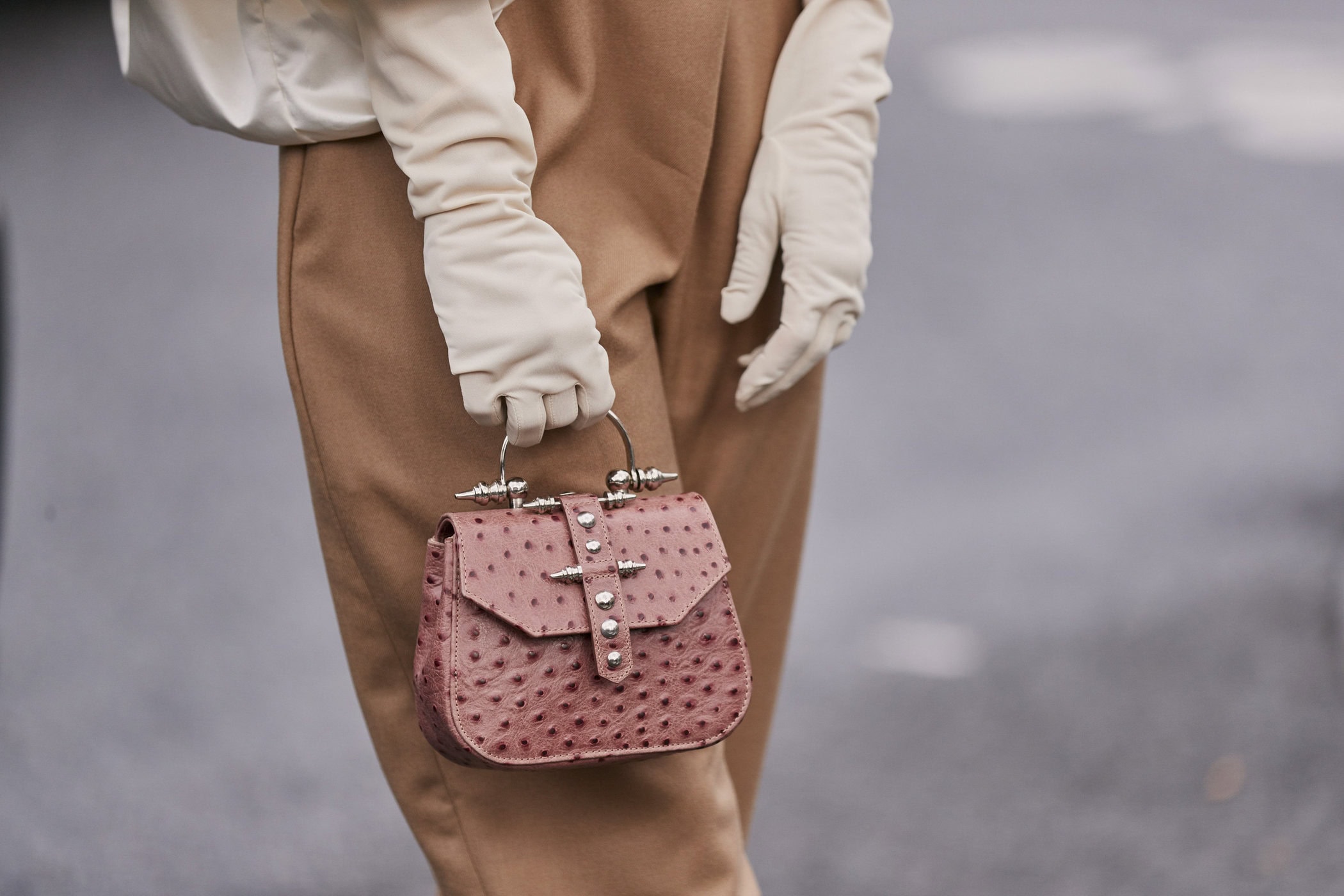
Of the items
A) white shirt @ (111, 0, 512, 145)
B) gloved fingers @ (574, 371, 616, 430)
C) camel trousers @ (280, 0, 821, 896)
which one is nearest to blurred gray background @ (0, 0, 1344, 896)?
camel trousers @ (280, 0, 821, 896)

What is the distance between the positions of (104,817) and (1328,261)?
3.53m

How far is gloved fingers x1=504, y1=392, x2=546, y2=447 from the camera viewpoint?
0.93 m

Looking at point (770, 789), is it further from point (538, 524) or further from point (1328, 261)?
point (1328, 261)

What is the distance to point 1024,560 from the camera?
250 centimetres

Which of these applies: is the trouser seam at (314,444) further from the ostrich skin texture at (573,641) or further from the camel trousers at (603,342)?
the ostrich skin texture at (573,641)

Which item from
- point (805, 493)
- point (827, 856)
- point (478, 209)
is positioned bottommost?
point (827, 856)

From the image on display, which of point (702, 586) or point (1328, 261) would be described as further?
point (1328, 261)

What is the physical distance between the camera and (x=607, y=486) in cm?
104

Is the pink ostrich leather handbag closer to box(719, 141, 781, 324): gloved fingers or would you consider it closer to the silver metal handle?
the silver metal handle

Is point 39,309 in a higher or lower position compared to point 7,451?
higher

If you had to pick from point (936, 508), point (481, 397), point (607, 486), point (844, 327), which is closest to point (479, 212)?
point (481, 397)

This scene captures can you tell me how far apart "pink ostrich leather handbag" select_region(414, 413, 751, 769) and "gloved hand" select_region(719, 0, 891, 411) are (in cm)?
23

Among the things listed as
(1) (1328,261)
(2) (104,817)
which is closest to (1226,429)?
(1) (1328,261)

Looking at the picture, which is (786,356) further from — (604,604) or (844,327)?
(604,604)
